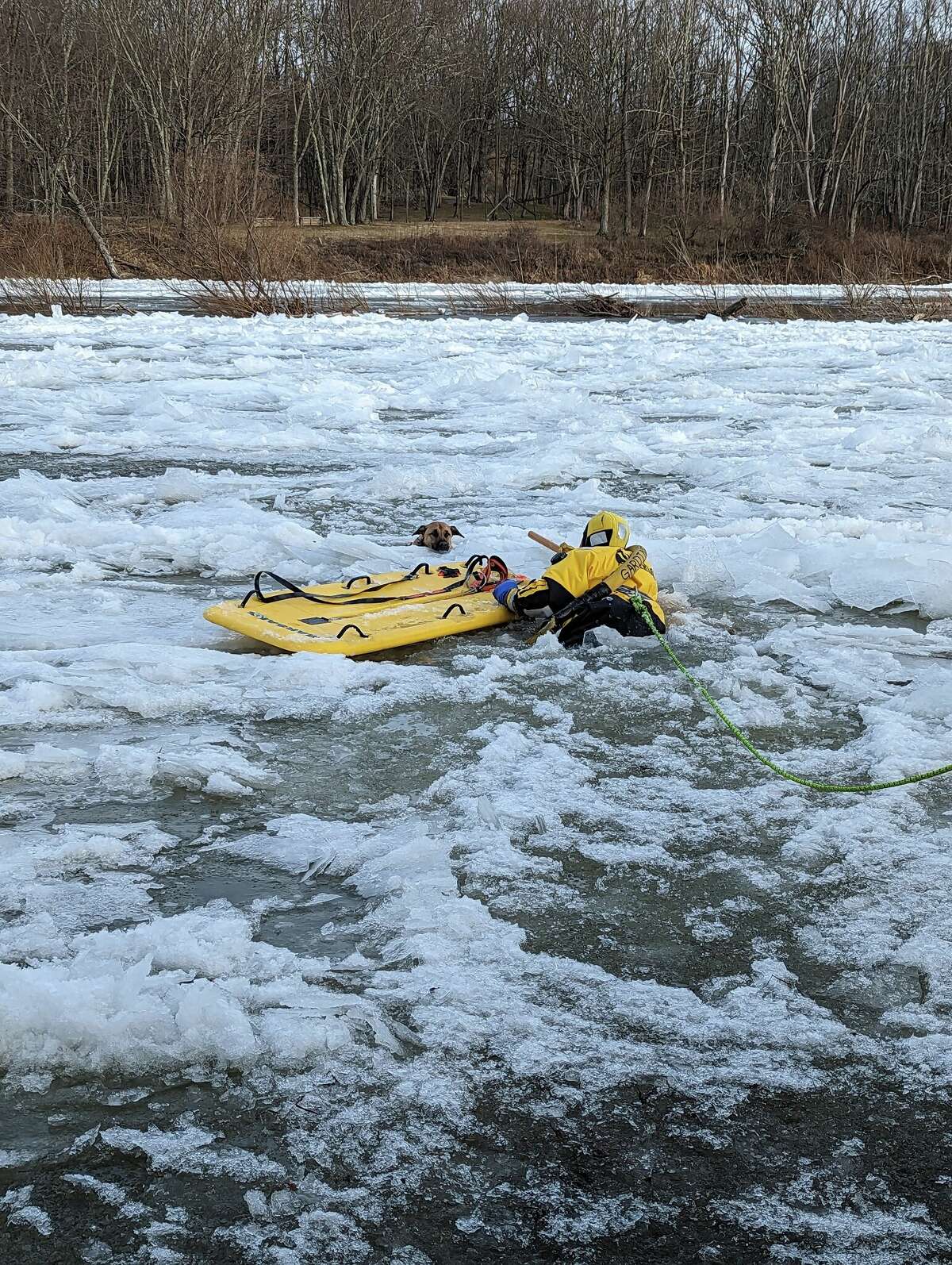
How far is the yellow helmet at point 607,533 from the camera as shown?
5500 mm

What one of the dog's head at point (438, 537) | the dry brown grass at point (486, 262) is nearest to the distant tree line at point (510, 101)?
the dry brown grass at point (486, 262)

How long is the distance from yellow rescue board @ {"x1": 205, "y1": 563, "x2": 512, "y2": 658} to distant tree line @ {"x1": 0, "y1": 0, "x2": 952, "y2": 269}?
32310mm

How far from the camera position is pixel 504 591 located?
5.65 m

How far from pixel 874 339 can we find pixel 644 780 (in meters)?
15.4

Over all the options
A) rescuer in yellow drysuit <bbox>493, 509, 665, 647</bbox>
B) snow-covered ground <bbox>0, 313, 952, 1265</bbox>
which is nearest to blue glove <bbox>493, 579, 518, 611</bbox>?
rescuer in yellow drysuit <bbox>493, 509, 665, 647</bbox>

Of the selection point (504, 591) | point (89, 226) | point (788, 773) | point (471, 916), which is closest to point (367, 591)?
point (504, 591)

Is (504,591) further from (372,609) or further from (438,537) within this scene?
(438,537)

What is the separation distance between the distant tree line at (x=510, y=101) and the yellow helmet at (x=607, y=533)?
1286 inches

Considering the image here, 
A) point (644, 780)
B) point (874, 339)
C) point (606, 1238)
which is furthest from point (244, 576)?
point (874, 339)

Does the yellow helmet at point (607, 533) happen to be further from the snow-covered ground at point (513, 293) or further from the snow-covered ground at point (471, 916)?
the snow-covered ground at point (513, 293)

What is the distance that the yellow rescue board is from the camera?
513 cm

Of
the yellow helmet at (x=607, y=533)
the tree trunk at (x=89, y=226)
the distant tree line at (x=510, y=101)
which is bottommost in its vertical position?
the yellow helmet at (x=607, y=533)

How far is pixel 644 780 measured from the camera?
13.1 ft

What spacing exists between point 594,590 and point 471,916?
239 cm
